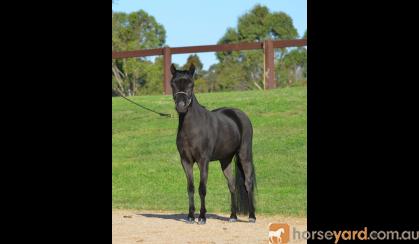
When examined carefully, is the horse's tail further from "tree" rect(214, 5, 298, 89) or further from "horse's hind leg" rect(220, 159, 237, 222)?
"tree" rect(214, 5, 298, 89)

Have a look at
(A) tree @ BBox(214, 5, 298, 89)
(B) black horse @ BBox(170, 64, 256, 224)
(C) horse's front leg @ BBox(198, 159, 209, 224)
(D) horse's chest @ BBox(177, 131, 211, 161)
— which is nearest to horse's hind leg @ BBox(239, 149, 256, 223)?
(B) black horse @ BBox(170, 64, 256, 224)

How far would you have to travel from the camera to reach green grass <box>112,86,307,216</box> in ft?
Result: 41.6

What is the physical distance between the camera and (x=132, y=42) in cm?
4366

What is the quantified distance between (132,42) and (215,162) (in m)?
28.7

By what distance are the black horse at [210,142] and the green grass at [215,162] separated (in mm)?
387

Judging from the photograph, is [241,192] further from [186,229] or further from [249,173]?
[186,229]

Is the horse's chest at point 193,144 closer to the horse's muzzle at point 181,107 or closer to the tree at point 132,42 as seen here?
the horse's muzzle at point 181,107

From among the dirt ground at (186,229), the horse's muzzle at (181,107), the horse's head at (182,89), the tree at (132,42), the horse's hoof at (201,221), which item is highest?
the tree at (132,42)

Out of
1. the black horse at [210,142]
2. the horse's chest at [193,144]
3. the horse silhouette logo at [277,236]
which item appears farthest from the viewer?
the horse's chest at [193,144]

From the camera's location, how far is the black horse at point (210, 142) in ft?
27.5

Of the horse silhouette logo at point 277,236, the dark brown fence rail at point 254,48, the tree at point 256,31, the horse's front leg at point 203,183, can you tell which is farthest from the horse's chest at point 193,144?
the tree at point 256,31
